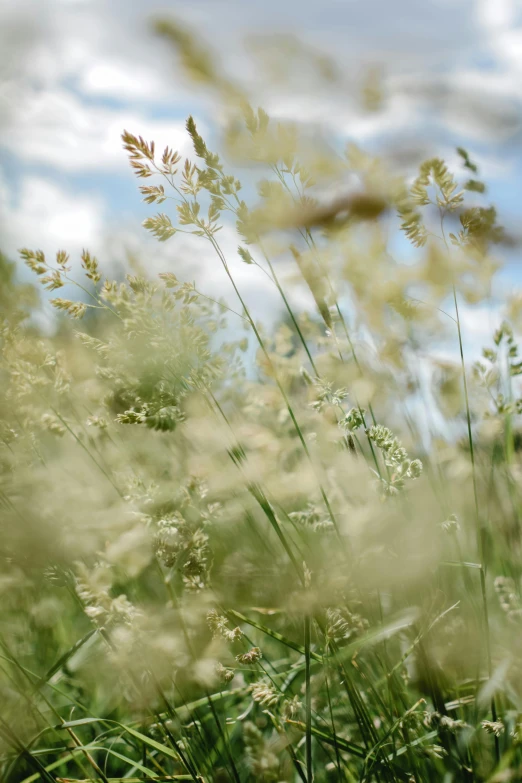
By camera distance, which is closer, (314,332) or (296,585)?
(296,585)

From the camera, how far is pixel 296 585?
64 cm

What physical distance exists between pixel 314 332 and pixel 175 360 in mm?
627

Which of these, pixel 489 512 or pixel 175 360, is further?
pixel 489 512

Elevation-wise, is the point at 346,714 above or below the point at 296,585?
below

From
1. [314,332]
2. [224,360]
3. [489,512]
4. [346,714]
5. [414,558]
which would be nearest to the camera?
[414,558]

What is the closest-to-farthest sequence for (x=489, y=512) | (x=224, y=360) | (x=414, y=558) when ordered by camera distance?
(x=414, y=558) → (x=224, y=360) → (x=489, y=512)

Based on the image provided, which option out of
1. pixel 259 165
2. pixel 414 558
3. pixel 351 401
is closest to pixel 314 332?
pixel 351 401

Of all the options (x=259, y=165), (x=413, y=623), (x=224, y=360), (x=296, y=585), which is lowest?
(x=413, y=623)

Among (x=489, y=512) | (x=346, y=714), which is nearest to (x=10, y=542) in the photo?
(x=346, y=714)

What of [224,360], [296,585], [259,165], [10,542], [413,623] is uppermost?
[259,165]

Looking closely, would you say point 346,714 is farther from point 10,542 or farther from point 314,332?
point 314,332

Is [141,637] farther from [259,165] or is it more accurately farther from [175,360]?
[259,165]

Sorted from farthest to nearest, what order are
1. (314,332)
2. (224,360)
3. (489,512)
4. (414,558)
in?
(314,332), (489,512), (224,360), (414,558)

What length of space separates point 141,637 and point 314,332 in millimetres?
755
